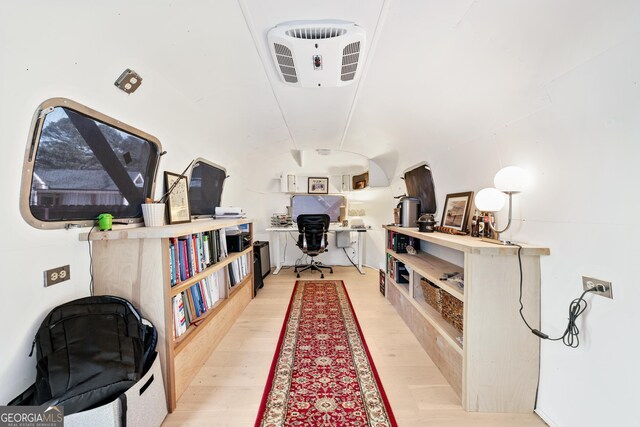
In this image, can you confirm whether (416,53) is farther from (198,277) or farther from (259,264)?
(259,264)

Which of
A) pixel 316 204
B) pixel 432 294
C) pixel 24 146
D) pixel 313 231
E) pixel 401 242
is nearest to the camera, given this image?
pixel 24 146

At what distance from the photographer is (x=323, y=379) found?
1695mm

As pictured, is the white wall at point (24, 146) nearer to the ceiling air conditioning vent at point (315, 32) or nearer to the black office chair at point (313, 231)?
the ceiling air conditioning vent at point (315, 32)

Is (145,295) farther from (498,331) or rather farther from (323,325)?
(498,331)

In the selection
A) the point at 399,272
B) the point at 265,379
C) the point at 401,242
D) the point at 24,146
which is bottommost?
the point at 265,379

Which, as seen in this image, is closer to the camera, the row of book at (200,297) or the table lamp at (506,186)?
the table lamp at (506,186)

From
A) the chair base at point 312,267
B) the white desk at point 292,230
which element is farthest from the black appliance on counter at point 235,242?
the chair base at point 312,267

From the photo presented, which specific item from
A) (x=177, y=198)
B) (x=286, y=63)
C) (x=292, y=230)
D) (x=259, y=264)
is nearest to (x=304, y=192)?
(x=292, y=230)

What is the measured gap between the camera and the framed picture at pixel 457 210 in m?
2.13

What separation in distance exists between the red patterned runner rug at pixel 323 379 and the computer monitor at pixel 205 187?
162 cm

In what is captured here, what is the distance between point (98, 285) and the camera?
143cm

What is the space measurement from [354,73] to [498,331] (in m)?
1.88

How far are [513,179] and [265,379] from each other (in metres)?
2.06

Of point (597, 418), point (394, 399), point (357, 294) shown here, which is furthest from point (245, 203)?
point (597, 418)
